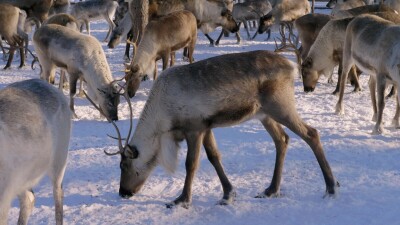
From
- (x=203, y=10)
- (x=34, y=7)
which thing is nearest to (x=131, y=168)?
(x=203, y=10)

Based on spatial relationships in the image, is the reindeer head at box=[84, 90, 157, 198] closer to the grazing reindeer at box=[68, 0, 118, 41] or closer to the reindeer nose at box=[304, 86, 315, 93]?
the reindeer nose at box=[304, 86, 315, 93]

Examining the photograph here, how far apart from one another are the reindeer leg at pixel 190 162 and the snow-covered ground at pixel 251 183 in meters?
0.09

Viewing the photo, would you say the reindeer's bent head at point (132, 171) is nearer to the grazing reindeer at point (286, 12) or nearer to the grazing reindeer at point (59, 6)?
the grazing reindeer at point (286, 12)

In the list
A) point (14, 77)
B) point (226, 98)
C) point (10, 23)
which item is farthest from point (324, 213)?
point (10, 23)

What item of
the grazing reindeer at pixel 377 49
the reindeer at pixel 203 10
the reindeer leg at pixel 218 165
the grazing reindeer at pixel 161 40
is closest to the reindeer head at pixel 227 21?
the reindeer at pixel 203 10

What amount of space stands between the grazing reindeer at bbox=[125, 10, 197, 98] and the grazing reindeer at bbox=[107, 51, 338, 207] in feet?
15.3

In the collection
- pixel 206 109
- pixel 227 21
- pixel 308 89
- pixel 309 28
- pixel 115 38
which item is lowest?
pixel 115 38

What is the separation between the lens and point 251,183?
5598 millimetres

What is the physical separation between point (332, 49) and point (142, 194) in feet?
17.2

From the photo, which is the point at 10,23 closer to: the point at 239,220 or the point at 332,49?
the point at 332,49

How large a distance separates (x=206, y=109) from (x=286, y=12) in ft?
40.9

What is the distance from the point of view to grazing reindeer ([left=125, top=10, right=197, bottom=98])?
1007 centimetres

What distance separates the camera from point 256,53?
513cm

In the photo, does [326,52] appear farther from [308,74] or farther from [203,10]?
[203,10]
